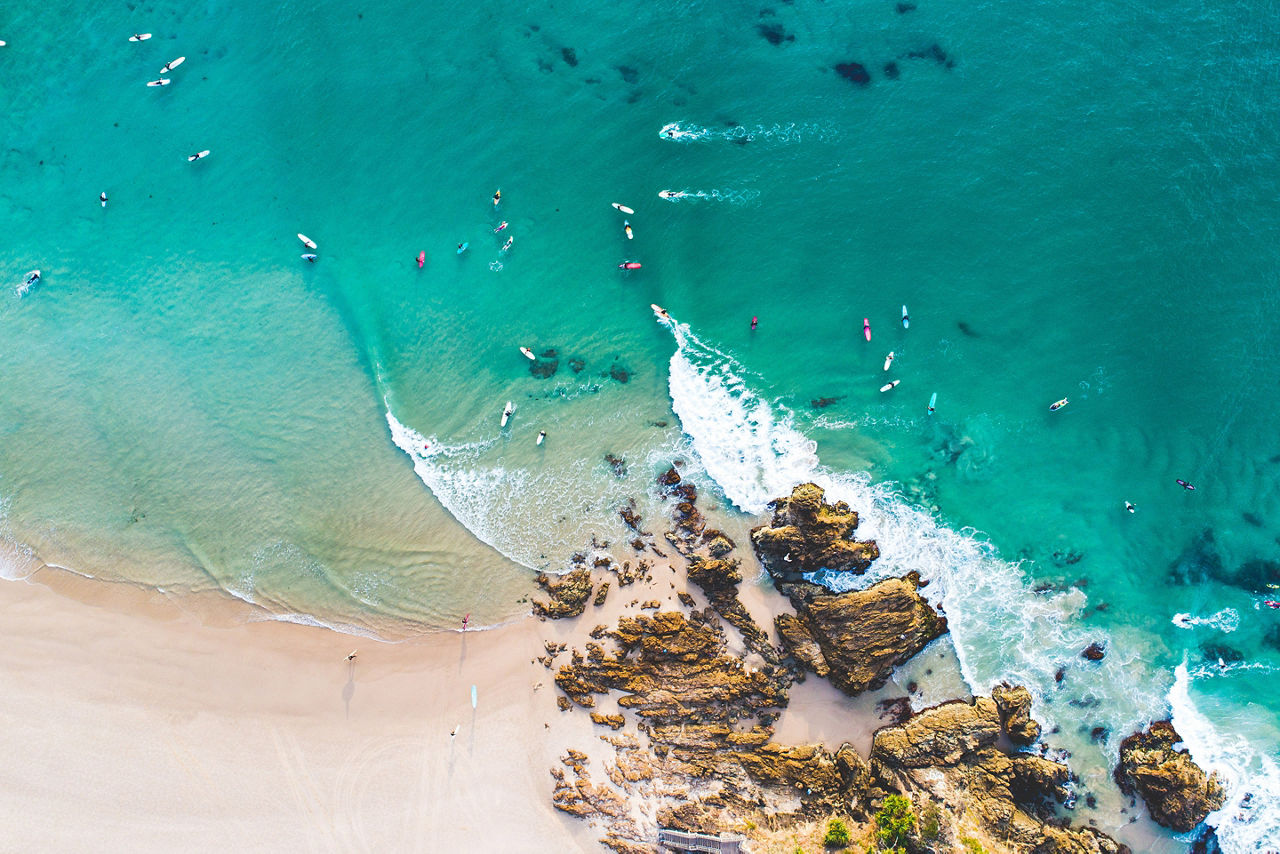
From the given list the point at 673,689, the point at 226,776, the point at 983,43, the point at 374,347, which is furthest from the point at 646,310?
the point at 226,776

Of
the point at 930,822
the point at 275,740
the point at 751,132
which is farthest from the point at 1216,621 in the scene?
the point at 275,740

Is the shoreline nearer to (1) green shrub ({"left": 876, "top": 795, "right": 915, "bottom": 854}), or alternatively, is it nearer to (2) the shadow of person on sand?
(2) the shadow of person on sand

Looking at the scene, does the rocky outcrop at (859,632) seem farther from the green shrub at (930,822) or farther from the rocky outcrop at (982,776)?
the green shrub at (930,822)

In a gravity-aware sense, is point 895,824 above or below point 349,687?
below

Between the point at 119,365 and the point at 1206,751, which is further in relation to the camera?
the point at 119,365

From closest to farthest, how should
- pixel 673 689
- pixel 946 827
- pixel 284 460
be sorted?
pixel 946 827, pixel 673 689, pixel 284 460

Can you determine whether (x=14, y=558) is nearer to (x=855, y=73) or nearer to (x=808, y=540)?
(x=808, y=540)

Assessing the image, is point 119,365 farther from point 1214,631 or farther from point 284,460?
point 1214,631
